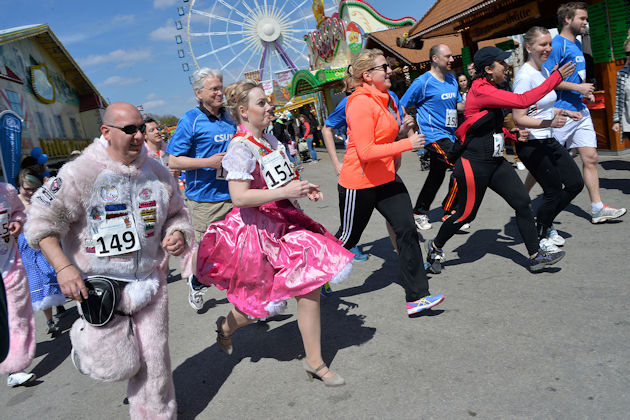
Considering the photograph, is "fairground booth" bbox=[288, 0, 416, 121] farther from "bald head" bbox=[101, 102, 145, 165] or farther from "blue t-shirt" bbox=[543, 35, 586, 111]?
"bald head" bbox=[101, 102, 145, 165]

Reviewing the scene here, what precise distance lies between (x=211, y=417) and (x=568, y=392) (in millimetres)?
1987

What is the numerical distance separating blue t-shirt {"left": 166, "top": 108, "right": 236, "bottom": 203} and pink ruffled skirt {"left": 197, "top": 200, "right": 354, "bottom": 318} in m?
1.46

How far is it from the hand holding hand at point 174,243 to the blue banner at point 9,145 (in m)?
10.1

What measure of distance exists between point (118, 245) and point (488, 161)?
3136mm

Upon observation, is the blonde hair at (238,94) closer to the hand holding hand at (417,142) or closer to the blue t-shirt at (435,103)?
the hand holding hand at (417,142)

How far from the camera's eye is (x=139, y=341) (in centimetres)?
271

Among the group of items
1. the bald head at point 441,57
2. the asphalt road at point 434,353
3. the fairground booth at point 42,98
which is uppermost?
the fairground booth at point 42,98

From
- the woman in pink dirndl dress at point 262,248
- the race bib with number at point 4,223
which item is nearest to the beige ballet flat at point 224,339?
the woman in pink dirndl dress at point 262,248

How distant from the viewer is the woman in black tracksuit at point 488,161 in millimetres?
4191

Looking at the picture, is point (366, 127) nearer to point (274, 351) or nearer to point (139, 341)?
point (274, 351)

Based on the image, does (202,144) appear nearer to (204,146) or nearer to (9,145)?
(204,146)

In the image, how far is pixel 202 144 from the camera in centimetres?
445

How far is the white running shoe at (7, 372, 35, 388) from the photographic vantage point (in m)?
3.99

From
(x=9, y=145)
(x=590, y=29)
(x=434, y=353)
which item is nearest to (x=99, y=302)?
(x=434, y=353)
